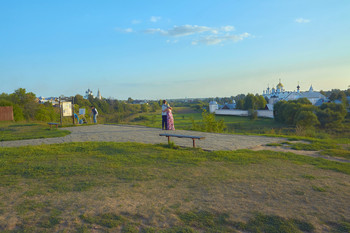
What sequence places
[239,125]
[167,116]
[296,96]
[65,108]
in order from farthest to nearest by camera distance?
[296,96], [239,125], [65,108], [167,116]

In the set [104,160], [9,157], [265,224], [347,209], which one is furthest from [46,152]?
[347,209]

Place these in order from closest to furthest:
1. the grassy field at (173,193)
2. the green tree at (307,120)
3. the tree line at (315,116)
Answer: the grassy field at (173,193) < the green tree at (307,120) < the tree line at (315,116)

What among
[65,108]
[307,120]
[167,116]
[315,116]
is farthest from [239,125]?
[167,116]

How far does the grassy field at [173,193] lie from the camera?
3055 millimetres

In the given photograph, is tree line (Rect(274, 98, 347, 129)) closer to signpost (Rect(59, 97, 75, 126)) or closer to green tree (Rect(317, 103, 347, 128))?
green tree (Rect(317, 103, 347, 128))

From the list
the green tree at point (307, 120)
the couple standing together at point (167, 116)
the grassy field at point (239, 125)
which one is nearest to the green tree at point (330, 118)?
the green tree at point (307, 120)

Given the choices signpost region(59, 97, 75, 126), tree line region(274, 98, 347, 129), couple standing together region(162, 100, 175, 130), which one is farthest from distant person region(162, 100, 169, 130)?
tree line region(274, 98, 347, 129)

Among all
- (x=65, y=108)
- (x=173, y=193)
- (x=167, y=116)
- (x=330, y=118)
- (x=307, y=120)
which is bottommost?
(x=307, y=120)

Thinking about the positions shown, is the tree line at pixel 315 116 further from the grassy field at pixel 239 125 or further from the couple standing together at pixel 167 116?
the couple standing together at pixel 167 116

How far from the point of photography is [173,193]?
159 inches

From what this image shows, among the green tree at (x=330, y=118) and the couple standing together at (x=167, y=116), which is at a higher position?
the couple standing together at (x=167, y=116)

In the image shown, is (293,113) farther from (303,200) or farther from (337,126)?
(303,200)

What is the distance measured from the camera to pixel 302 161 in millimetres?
6246

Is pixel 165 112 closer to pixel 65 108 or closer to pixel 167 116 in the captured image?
pixel 167 116
